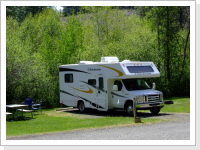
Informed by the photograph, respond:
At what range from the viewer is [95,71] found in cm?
1889

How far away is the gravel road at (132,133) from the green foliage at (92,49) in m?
11.1

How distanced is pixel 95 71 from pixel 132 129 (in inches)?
247

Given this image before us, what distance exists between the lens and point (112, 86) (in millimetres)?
18422

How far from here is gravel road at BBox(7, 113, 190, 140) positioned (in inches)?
442

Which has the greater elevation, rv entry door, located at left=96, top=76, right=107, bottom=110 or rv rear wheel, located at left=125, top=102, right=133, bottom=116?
rv entry door, located at left=96, top=76, right=107, bottom=110

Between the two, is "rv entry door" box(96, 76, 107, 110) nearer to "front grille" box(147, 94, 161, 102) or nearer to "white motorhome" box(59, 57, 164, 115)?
"white motorhome" box(59, 57, 164, 115)

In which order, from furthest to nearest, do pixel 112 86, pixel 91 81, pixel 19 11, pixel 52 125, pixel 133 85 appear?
pixel 19 11 < pixel 91 81 < pixel 112 86 < pixel 133 85 < pixel 52 125

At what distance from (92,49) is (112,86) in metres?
8.61

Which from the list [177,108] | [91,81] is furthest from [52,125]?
[177,108]

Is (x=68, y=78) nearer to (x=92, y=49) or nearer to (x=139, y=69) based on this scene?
(x=139, y=69)

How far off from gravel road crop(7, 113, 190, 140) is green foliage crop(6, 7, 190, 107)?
36.3 feet

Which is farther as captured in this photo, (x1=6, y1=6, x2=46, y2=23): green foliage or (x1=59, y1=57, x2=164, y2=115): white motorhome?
(x1=6, y1=6, x2=46, y2=23): green foliage

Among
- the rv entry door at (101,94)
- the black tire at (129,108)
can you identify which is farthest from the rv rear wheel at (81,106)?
the black tire at (129,108)

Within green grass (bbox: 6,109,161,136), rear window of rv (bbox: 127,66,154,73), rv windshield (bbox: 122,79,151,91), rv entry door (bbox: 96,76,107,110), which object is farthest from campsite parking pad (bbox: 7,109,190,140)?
rv entry door (bbox: 96,76,107,110)
